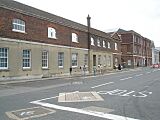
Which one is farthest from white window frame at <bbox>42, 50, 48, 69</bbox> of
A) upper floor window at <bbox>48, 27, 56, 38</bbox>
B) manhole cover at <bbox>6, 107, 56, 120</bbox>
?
manhole cover at <bbox>6, 107, 56, 120</bbox>

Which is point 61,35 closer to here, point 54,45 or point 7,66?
point 54,45

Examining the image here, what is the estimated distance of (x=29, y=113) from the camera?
31.6 feet

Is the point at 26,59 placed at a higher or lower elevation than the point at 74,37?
lower

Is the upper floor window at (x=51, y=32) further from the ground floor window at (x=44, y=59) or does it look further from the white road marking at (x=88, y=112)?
the white road marking at (x=88, y=112)

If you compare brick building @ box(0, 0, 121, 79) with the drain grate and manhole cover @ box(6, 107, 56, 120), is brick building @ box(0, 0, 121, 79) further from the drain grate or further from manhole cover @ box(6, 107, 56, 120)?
the drain grate

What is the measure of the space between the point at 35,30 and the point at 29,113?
2209cm

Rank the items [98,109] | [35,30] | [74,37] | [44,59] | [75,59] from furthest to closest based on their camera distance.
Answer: [74,37] → [75,59] → [44,59] → [35,30] → [98,109]

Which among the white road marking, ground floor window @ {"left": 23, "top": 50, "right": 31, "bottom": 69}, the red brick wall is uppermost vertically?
the red brick wall

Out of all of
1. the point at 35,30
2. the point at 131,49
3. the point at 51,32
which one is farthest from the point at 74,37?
the point at 131,49

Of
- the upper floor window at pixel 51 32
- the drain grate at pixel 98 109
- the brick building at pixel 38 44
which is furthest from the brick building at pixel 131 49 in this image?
the drain grate at pixel 98 109

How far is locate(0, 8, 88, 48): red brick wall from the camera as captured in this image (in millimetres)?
26359

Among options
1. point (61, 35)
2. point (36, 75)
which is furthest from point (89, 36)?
point (36, 75)

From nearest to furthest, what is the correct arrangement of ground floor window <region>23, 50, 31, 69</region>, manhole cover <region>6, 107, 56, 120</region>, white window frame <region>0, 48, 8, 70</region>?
1. manhole cover <region>6, 107, 56, 120</region>
2. white window frame <region>0, 48, 8, 70</region>
3. ground floor window <region>23, 50, 31, 69</region>

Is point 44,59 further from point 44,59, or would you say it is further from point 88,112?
point 88,112
